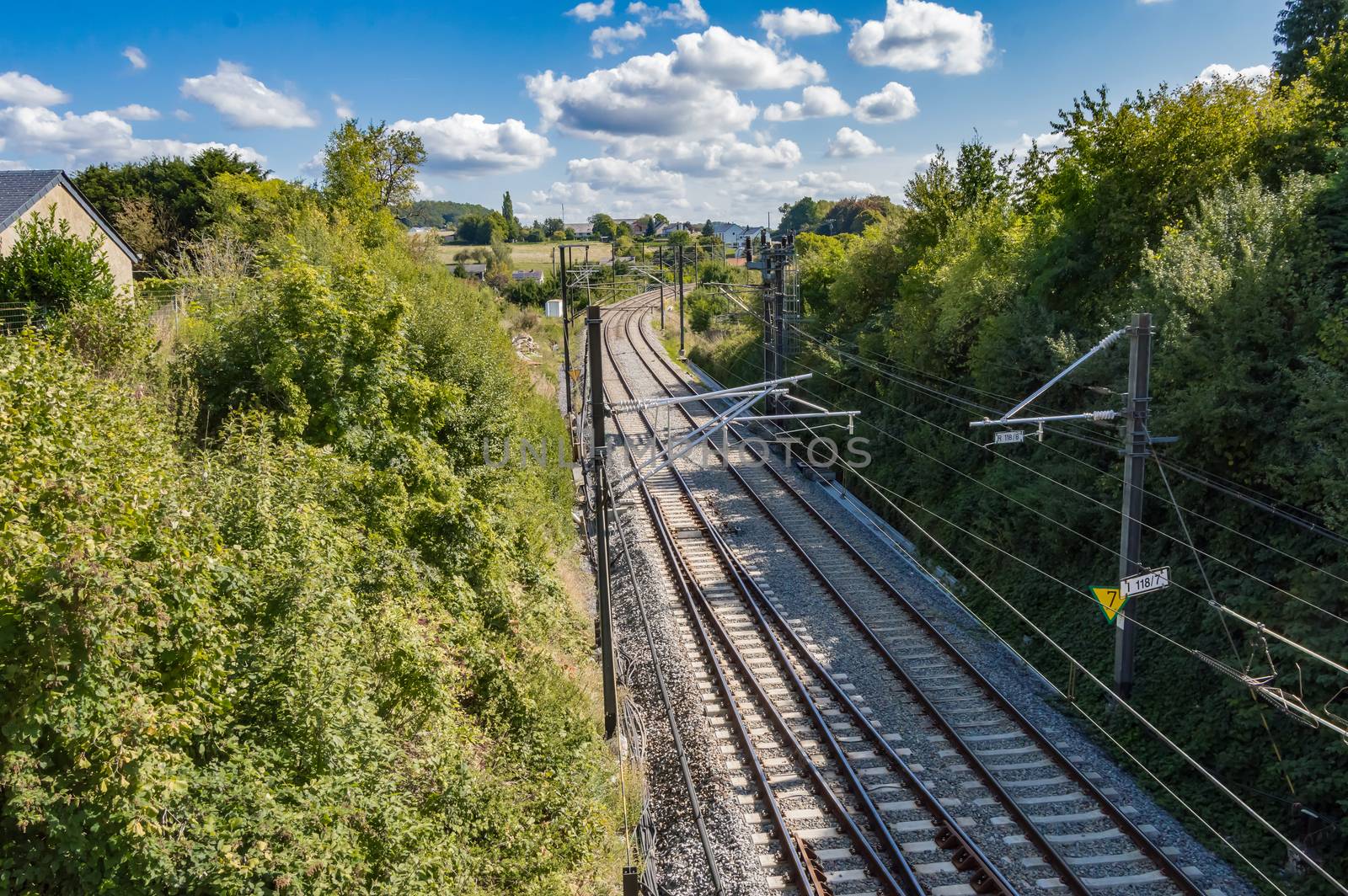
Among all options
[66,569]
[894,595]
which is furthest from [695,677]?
[66,569]

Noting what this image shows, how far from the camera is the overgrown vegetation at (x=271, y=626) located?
5191mm

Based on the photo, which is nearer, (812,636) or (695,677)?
(695,677)

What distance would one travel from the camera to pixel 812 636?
53.5ft

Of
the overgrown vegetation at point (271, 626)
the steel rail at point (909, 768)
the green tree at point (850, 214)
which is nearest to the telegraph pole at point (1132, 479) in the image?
the steel rail at point (909, 768)

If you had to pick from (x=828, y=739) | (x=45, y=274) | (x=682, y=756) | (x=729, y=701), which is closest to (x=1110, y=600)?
(x=828, y=739)

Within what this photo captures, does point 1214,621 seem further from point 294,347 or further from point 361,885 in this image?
point 294,347

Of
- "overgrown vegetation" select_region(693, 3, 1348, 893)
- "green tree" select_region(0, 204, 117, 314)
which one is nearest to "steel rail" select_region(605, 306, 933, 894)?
"overgrown vegetation" select_region(693, 3, 1348, 893)

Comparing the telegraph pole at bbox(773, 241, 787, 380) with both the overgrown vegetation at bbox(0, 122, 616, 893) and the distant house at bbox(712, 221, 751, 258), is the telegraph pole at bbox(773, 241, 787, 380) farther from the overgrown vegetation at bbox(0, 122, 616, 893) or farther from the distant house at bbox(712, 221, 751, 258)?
the distant house at bbox(712, 221, 751, 258)

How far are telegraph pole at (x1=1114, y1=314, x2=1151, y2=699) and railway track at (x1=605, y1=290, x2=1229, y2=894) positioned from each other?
1664 millimetres

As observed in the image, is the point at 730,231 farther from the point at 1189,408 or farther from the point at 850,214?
the point at 1189,408

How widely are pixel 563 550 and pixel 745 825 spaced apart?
1052 cm

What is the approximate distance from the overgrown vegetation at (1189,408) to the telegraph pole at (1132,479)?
64cm

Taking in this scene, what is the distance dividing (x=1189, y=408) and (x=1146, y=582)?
3.18 meters

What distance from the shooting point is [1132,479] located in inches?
472
